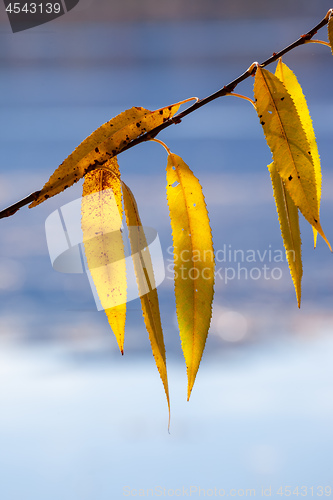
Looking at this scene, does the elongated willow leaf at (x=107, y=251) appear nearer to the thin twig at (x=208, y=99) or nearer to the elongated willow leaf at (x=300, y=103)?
the thin twig at (x=208, y=99)

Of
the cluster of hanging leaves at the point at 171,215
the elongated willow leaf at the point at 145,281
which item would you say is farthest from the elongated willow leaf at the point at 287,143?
the elongated willow leaf at the point at 145,281

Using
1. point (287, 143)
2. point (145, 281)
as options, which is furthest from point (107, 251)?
point (287, 143)

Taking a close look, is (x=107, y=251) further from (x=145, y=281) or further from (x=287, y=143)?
(x=287, y=143)

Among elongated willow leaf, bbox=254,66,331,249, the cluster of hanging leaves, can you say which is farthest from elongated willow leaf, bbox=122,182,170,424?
elongated willow leaf, bbox=254,66,331,249

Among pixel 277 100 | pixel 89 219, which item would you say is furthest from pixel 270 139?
pixel 89 219

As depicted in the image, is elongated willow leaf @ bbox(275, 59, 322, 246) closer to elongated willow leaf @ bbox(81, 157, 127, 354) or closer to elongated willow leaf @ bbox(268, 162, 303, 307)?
elongated willow leaf @ bbox(268, 162, 303, 307)

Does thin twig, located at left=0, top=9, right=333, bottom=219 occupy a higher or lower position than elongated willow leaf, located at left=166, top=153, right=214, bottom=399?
higher
